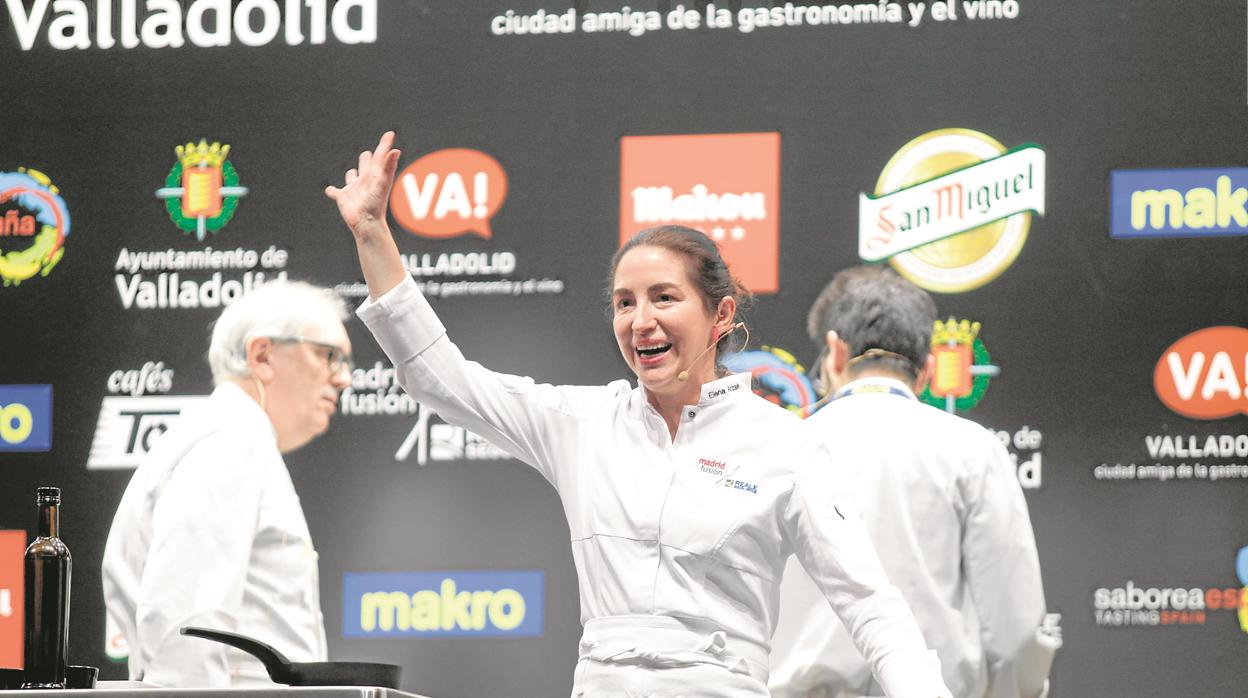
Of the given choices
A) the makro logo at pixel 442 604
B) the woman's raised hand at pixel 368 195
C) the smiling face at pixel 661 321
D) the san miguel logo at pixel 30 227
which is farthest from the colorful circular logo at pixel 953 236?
the san miguel logo at pixel 30 227

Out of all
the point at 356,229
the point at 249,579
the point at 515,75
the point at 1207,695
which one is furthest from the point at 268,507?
the point at 1207,695

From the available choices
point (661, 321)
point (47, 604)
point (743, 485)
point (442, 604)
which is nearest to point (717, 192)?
point (442, 604)

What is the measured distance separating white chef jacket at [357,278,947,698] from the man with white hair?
790mm

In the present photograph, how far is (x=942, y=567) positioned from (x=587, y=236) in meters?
1.58

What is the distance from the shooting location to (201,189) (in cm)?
469

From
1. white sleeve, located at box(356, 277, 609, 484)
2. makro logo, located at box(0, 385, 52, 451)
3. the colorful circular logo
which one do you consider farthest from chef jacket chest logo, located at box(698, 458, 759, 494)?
makro logo, located at box(0, 385, 52, 451)

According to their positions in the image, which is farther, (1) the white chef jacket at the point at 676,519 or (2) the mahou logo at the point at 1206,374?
(2) the mahou logo at the point at 1206,374

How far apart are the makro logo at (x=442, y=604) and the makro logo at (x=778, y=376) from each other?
797 mm

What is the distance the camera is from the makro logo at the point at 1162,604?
411 cm

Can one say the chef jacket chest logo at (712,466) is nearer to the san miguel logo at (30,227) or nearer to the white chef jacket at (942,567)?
the white chef jacket at (942,567)

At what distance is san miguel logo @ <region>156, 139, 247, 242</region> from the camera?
4.67 m

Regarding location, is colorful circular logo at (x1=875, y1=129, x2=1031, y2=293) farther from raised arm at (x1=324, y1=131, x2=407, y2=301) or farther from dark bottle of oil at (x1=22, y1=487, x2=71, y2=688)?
dark bottle of oil at (x1=22, y1=487, x2=71, y2=688)

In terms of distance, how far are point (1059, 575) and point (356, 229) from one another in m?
2.49

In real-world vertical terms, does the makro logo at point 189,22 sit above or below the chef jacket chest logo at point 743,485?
above
